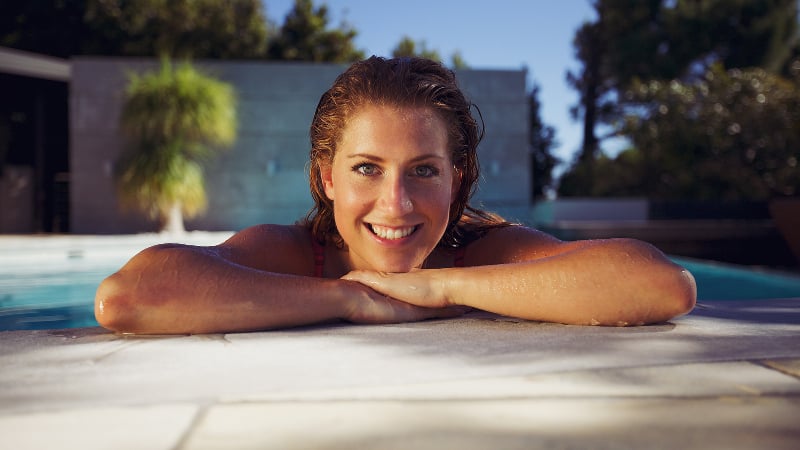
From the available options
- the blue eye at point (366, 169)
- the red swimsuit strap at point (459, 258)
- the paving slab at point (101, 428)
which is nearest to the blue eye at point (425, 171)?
the blue eye at point (366, 169)

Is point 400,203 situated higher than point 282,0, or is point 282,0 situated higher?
point 282,0

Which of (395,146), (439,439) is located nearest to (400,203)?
(395,146)

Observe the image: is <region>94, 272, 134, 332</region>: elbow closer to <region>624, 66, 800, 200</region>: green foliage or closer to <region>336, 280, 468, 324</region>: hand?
<region>336, 280, 468, 324</region>: hand

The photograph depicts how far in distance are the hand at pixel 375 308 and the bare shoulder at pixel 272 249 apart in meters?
0.32

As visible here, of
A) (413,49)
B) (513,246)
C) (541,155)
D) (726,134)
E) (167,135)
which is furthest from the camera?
(413,49)

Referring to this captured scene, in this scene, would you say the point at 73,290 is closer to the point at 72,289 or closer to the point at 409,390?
the point at 72,289

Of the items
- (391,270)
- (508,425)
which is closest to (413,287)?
(391,270)

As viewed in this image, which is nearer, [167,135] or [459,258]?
[459,258]

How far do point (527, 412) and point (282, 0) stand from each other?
20375 millimetres

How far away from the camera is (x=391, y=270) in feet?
5.75

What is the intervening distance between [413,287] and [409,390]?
0.69m

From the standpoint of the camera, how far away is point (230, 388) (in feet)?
3.48

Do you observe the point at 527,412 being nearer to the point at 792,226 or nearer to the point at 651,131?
the point at 792,226

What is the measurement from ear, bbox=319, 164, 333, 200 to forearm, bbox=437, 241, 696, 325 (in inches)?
18.9
